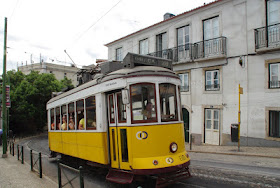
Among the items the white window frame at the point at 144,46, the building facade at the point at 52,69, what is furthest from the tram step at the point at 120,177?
the building facade at the point at 52,69

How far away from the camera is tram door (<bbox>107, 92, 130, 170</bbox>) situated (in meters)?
5.73

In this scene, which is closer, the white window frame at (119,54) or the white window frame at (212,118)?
the white window frame at (212,118)

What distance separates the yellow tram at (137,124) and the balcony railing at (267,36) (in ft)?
27.6

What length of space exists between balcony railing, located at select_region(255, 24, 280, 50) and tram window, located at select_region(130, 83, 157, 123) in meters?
9.60

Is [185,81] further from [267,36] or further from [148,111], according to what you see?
[148,111]

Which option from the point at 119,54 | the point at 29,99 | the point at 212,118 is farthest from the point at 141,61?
the point at 29,99

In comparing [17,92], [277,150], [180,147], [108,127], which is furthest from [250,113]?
[17,92]

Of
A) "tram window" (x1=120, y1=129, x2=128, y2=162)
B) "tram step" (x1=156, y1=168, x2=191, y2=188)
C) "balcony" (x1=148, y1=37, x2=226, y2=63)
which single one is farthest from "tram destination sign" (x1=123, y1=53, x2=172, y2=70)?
"balcony" (x1=148, y1=37, x2=226, y2=63)

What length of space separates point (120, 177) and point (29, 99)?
99.5ft

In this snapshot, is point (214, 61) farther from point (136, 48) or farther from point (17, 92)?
point (17, 92)

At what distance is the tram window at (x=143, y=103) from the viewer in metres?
5.65

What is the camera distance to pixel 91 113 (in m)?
6.79

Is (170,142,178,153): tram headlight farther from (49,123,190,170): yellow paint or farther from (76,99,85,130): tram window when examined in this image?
(76,99,85,130): tram window

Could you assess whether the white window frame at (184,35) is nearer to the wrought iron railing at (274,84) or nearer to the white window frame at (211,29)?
the white window frame at (211,29)
